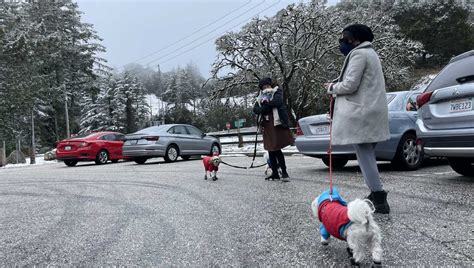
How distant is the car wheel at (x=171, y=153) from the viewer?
1388 cm

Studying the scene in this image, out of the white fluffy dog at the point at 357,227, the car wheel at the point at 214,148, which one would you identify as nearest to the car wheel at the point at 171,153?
the car wheel at the point at 214,148

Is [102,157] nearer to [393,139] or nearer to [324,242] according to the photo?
[393,139]

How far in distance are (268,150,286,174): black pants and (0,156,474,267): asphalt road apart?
1.19ft

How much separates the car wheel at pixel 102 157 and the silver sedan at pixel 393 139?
10295 mm

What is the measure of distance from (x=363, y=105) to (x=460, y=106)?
7.25ft

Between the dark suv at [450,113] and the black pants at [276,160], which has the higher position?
the dark suv at [450,113]

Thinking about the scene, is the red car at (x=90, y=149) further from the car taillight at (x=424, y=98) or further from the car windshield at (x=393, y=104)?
the car taillight at (x=424, y=98)

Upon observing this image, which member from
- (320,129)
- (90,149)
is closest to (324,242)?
(320,129)

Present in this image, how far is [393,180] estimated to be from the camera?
6281 mm

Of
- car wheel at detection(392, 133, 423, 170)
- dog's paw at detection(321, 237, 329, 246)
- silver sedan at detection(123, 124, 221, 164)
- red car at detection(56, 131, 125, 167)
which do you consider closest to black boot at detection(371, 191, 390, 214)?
dog's paw at detection(321, 237, 329, 246)

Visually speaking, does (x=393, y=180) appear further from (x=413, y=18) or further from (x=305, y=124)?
(x=413, y=18)

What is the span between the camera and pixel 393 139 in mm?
7148

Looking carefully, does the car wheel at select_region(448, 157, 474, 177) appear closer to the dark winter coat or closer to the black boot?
the dark winter coat

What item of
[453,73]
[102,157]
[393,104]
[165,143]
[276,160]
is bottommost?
[276,160]
